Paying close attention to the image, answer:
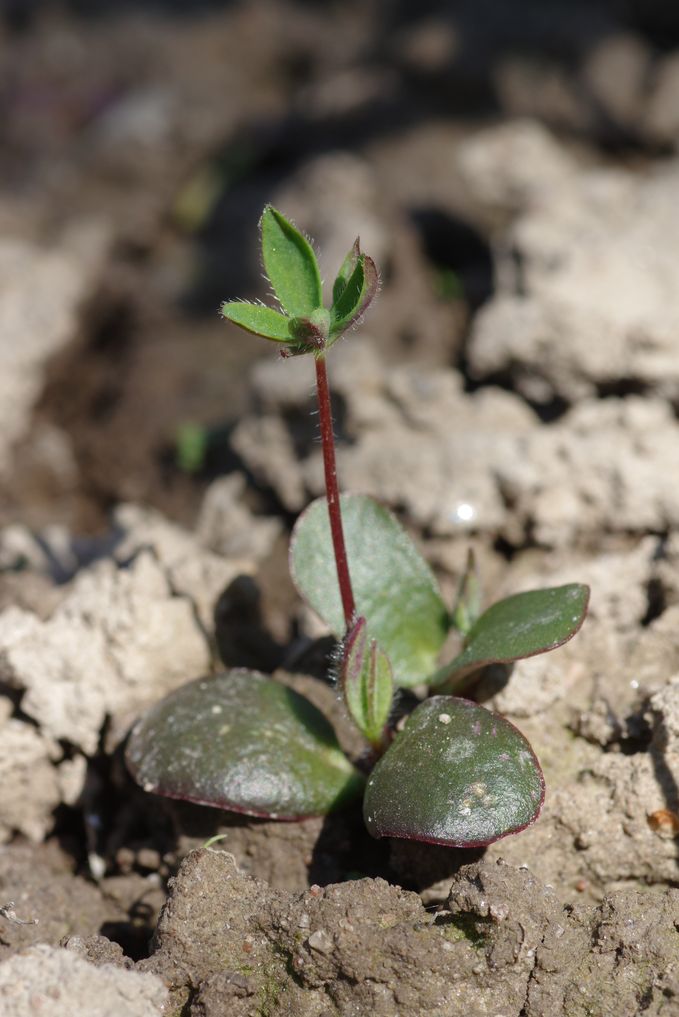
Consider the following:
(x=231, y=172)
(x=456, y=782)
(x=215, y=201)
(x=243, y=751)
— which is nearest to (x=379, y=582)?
(x=243, y=751)

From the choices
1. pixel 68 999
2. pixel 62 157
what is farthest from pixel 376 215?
pixel 68 999

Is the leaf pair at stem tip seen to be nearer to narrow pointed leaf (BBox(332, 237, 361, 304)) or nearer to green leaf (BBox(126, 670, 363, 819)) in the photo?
narrow pointed leaf (BBox(332, 237, 361, 304))

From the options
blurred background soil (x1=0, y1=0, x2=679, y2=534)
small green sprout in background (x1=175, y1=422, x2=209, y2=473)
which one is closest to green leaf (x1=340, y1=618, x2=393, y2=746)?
blurred background soil (x1=0, y1=0, x2=679, y2=534)

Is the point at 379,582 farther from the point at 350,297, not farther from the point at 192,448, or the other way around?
the point at 192,448

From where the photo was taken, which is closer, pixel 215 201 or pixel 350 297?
pixel 350 297

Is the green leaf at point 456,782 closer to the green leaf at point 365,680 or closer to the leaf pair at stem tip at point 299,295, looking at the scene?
the green leaf at point 365,680

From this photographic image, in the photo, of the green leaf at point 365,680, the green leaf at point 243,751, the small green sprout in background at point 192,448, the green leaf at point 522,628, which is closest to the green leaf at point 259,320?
the green leaf at point 365,680

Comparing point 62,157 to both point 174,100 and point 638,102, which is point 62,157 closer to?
point 174,100
